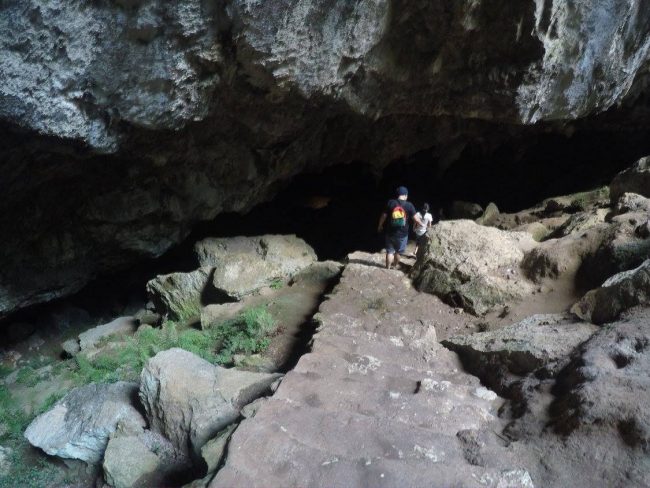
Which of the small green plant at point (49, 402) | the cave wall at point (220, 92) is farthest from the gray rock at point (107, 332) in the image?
Answer: the small green plant at point (49, 402)

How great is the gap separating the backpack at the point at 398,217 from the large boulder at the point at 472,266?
1.72ft

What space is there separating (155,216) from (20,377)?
3.85m

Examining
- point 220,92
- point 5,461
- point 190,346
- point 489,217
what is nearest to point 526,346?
point 190,346

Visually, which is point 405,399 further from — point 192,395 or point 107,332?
point 107,332

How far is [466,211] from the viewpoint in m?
13.4

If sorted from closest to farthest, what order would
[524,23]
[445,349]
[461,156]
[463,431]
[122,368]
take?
1. [463,431]
2. [445,349]
3. [122,368]
4. [524,23]
5. [461,156]

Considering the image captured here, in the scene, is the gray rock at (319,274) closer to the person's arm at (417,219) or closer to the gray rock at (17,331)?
the person's arm at (417,219)

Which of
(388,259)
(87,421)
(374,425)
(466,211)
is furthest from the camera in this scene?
(466,211)

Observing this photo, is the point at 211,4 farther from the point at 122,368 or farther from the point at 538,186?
the point at 538,186

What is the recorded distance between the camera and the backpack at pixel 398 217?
7.59 metres

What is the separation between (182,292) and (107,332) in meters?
1.94

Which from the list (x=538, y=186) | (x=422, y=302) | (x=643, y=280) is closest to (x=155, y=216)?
(x=422, y=302)

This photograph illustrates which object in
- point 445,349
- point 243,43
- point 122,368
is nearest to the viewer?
point 445,349

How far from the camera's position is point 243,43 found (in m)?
5.82
